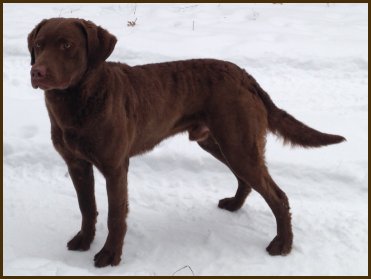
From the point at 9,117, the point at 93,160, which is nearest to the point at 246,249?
the point at 93,160

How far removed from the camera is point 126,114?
2760 millimetres

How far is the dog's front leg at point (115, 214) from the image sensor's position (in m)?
2.74

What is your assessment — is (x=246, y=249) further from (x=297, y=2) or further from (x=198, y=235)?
(x=297, y=2)

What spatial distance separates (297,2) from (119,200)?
648 cm

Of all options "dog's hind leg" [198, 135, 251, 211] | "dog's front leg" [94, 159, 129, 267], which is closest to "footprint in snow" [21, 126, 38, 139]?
"dog's hind leg" [198, 135, 251, 211]

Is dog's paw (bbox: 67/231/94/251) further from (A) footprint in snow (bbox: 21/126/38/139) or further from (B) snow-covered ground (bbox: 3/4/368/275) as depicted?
(A) footprint in snow (bbox: 21/126/38/139)

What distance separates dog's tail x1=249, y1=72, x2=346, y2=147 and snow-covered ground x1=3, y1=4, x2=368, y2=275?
0.63 m

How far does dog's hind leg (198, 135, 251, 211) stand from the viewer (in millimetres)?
3500

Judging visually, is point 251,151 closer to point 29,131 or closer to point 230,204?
point 230,204

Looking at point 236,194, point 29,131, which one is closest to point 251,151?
point 236,194

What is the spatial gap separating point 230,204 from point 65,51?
5.92 ft

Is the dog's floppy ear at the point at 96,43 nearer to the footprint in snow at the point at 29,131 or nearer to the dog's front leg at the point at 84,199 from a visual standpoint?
the dog's front leg at the point at 84,199

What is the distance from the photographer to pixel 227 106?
9.86 ft

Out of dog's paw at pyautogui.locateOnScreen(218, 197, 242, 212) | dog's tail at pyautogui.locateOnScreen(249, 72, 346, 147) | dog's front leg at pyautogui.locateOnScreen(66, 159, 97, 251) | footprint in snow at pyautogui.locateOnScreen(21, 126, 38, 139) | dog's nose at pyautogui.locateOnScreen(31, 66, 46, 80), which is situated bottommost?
dog's paw at pyautogui.locateOnScreen(218, 197, 242, 212)
